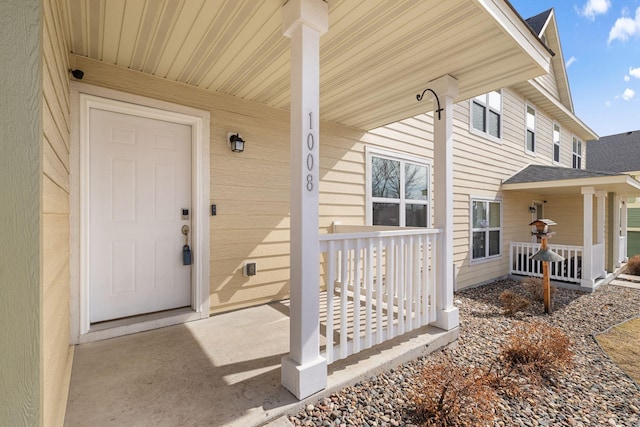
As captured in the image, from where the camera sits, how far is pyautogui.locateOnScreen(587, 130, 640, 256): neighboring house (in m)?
12.0

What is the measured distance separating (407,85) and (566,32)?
10010 millimetres

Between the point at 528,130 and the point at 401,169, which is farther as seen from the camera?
the point at 528,130

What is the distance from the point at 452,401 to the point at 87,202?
334 cm

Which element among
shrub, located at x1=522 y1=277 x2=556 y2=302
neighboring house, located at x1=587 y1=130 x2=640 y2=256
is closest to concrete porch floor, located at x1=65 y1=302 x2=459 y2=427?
shrub, located at x1=522 y1=277 x2=556 y2=302

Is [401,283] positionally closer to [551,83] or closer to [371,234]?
[371,234]

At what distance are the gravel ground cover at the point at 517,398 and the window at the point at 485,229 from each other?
9.25 feet

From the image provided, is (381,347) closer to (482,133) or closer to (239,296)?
(239,296)

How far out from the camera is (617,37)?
17.5 meters

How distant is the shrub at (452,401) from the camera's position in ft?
6.38

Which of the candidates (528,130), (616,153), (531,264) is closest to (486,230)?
(531,264)

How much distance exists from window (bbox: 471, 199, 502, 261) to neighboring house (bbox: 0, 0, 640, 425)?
10.3 feet

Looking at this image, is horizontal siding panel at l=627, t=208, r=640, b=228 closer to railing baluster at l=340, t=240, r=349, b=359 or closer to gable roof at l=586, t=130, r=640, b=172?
gable roof at l=586, t=130, r=640, b=172

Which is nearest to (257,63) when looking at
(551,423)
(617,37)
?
(551,423)

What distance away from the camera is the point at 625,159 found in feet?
43.2
